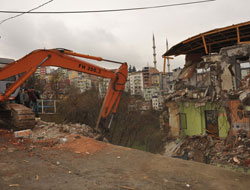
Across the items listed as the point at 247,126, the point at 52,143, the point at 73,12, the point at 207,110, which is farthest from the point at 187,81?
the point at 52,143

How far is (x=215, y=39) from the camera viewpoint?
16.5 m

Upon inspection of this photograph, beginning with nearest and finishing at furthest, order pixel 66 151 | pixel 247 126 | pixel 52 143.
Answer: pixel 66 151 → pixel 52 143 → pixel 247 126

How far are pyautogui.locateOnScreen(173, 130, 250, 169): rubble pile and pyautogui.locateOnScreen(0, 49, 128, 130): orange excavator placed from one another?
6757 millimetres

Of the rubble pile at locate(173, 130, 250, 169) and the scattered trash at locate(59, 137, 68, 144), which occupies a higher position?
the scattered trash at locate(59, 137, 68, 144)

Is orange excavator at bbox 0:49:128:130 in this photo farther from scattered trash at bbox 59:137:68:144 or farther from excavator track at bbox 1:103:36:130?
scattered trash at bbox 59:137:68:144

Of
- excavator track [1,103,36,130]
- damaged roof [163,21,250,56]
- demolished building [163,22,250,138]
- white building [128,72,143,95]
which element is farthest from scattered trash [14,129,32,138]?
white building [128,72,143,95]

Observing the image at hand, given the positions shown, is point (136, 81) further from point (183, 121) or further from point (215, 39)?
point (215, 39)

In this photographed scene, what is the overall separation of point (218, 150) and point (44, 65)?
11.4 m

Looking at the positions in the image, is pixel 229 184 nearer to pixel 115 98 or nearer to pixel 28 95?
pixel 115 98

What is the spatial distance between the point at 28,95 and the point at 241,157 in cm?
1091

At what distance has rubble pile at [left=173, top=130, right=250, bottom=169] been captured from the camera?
1091 centimetres

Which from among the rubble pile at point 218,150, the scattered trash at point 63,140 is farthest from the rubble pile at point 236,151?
the scattered trash at point 63,140

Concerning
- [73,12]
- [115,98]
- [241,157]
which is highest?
[73,12]

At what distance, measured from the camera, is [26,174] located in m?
3.78
